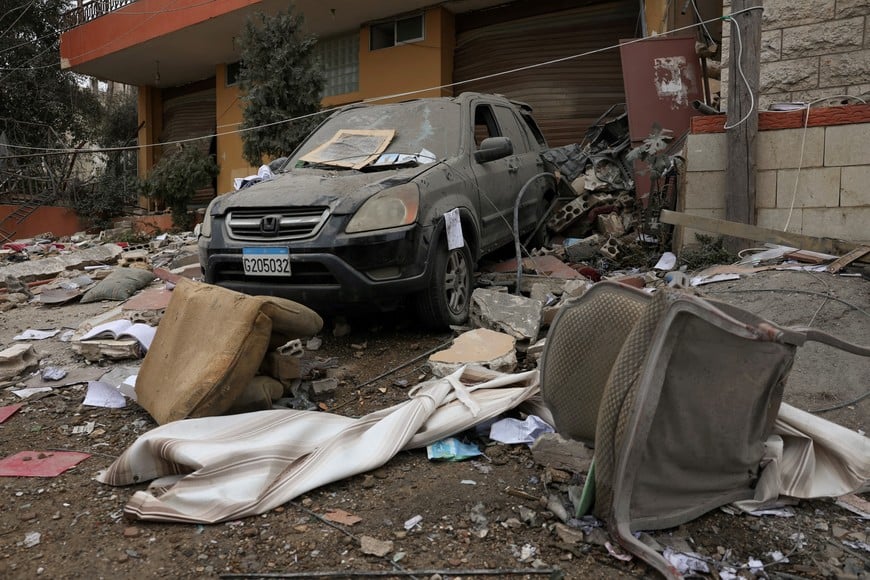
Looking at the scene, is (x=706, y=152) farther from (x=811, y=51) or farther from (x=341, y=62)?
(x=341, y=62)

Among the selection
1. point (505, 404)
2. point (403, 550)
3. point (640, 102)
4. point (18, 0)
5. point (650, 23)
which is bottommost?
point (403, 550)

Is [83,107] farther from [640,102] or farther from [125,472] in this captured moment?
[125,472]

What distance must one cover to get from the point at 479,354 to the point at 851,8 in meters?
5.08

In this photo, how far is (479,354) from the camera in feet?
12.3

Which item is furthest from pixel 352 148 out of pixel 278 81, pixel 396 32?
pixel 396 32

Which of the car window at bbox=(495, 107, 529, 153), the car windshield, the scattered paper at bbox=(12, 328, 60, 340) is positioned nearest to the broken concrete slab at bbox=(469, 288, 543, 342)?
the car windshield

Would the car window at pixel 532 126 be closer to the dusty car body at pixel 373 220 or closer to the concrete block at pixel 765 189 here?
the dusty car body at pixel 373 220

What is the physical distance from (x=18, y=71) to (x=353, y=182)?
1910cm

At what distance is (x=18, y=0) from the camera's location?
61.4 ft

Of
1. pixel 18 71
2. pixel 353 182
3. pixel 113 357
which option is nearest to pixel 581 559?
pixel 353 182

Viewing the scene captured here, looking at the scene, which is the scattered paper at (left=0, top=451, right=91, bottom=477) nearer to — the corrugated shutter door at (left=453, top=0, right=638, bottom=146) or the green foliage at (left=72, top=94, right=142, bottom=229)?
the corrugated shutter door at (left=453, top=0, right=638, bottom=146)

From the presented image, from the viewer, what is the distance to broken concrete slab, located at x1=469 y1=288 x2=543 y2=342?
4248 mm

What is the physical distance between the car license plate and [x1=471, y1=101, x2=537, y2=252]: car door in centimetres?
179

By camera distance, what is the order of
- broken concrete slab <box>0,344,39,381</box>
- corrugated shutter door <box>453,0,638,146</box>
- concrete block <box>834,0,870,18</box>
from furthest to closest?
corrugated shutter door <box>453,0,638,146</box>, concrete block <box>834,0,870,18</box>, broken concrete slab <box>0,344,39,381</box>
